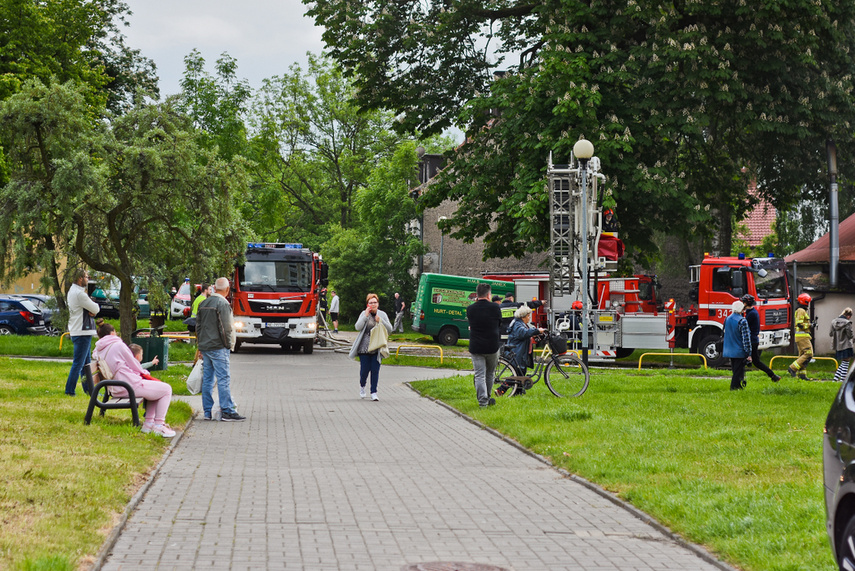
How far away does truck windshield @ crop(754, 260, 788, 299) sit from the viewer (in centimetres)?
2720

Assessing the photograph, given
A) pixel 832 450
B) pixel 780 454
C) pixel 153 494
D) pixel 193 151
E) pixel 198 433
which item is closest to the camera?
pixel 832 450

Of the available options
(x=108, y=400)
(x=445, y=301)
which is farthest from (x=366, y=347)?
(x=445, y=301)

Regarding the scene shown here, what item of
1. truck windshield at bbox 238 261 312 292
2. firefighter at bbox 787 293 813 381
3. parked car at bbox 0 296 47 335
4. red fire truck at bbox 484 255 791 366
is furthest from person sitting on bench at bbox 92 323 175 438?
parked car at bbox 0 296 47 335

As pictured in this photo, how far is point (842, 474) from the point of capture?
4.91 meters

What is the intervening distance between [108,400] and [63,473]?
11.9 feet

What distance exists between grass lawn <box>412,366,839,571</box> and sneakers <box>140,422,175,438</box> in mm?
3994

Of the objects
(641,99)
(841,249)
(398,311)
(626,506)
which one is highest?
(641,99)

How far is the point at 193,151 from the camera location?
24.2m

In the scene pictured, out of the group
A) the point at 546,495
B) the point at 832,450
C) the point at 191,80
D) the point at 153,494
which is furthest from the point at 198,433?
the point at 191,80

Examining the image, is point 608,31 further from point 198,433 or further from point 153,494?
point 153,494

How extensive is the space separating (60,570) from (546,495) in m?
4.35

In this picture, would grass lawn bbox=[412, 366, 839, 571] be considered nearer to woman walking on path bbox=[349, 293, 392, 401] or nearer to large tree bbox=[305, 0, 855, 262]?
woman walking on path bbox=[349, 293, 392, 401]

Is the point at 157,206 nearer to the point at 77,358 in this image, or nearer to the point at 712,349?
the point at 77,358

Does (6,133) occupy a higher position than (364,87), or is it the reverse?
(364,87)
